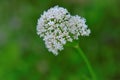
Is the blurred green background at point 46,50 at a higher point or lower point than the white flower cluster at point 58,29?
higher

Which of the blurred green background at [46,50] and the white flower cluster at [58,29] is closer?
the white flower cluster at [58,29]

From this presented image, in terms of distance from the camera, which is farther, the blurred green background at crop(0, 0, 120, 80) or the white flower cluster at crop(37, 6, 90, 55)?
the blurred green background at crop(0, 0, 120, 80)

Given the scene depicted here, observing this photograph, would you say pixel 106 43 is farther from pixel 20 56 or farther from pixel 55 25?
pixel 55 25

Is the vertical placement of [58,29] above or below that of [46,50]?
below

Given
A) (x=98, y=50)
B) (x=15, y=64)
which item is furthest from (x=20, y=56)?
(x=98, y=50)

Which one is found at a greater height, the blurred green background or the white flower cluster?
the blurred green background
